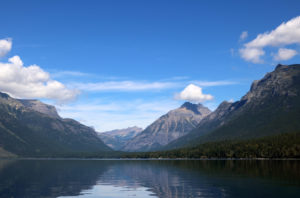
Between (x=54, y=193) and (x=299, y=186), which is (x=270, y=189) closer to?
(x=299, y=186)

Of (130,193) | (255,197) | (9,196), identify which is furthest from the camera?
(130,193)

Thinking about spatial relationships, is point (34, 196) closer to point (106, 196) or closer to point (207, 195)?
point (106, 196)

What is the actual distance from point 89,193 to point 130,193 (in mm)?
10749

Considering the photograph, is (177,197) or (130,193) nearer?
(177,197)

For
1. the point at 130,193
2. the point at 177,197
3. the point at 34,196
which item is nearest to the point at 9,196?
the point at 34,196

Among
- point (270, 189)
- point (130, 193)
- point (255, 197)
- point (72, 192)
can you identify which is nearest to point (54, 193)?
point (72, 192)

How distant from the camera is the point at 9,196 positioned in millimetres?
76625

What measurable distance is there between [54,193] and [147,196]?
81.7 ft

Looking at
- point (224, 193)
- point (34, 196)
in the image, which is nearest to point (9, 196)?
point (34, 196)

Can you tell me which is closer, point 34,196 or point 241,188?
point 34,196

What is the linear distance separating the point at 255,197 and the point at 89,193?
41207 millimetres

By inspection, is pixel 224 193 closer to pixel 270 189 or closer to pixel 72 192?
pixel 270 189

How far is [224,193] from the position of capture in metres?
78.5

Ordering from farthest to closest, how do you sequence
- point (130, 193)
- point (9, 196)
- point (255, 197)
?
point (130, 193), point (9, 196), point (255, 197)
